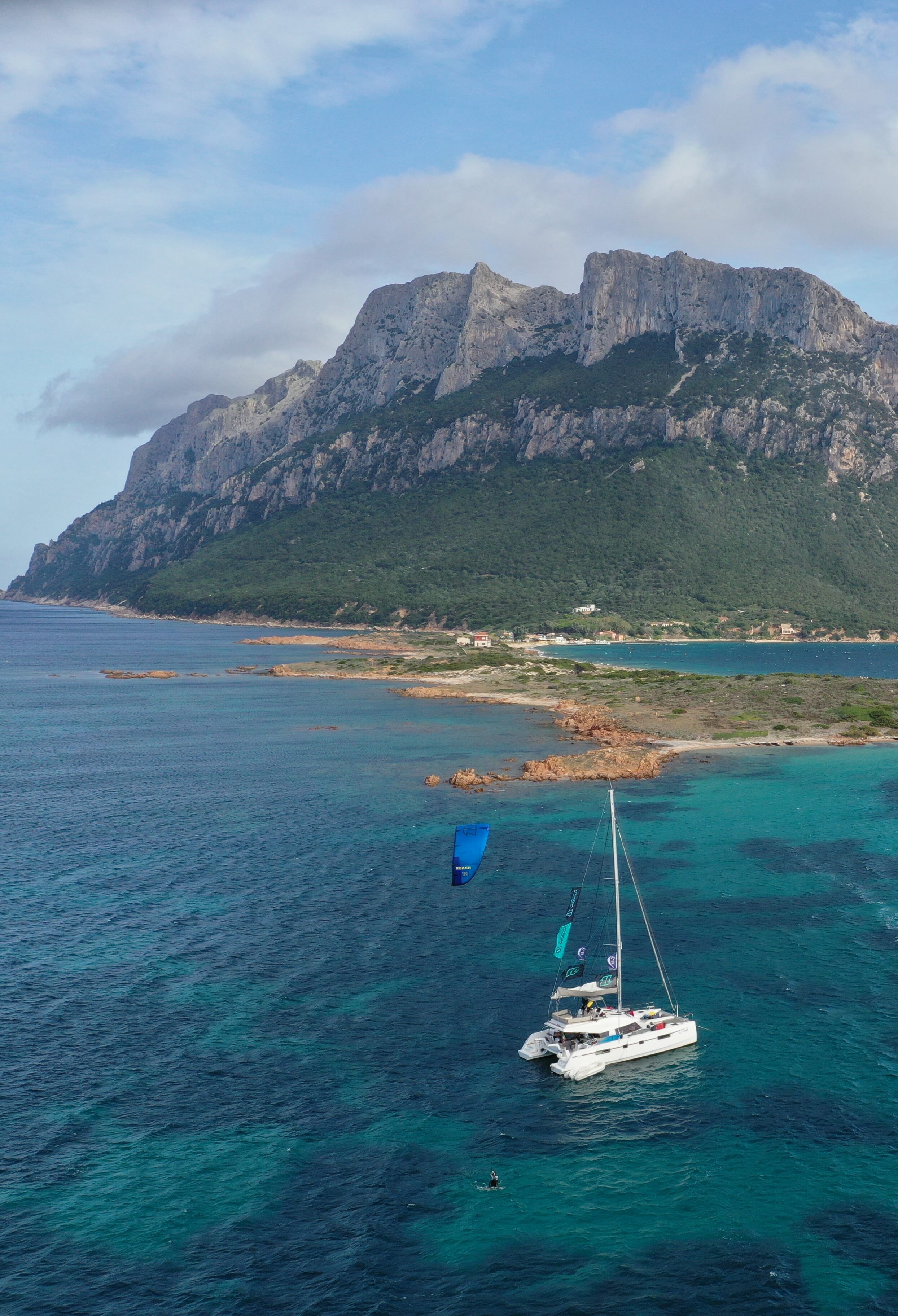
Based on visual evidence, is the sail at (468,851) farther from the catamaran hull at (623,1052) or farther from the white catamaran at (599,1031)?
the catamaran hull at (623,1052)

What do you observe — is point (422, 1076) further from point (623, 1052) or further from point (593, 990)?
point (593, 990)

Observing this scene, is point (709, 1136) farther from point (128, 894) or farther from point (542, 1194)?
point (128, 894)

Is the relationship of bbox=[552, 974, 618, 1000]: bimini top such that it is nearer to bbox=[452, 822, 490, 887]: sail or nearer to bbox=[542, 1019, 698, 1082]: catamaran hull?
bbox=[542, 1019, 698, 1082]: catamaran hull

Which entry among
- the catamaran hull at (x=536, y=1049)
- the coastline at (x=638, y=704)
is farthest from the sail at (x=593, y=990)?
the coastline at (x=638, y=704)

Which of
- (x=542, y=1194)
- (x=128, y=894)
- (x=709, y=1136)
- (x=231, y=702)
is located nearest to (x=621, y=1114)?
(x=709, y=1136)

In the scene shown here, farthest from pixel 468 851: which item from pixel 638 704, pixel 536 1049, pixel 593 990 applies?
pixel 638 704

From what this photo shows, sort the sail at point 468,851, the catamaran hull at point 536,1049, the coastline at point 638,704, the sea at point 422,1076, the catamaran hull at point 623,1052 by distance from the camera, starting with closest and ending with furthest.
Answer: the sea at point 422,1076 < the catamaran hull at point 623,1052 < the catamaran hull at point 536,1049 < the sail at point 468,851 < the coastline at point 638,704
